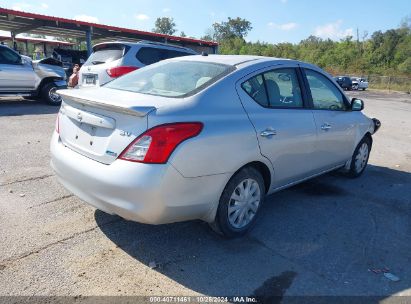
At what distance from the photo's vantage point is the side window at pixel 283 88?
389 cm

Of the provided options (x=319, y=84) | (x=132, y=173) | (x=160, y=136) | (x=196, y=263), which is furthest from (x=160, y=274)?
(x=319, y=84)

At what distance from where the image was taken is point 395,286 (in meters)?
3.05

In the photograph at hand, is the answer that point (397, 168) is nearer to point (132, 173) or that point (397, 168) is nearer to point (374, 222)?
point (374, 222)

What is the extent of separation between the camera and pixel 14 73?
37.3 ft

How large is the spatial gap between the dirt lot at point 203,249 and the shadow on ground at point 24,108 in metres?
6.06

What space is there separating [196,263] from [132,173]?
962mm

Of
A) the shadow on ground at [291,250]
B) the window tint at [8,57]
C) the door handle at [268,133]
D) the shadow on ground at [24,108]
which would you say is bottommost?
the shadow on ground at [291,250]

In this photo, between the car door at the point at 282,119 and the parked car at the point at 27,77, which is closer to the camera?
the car door at the point at 282,119

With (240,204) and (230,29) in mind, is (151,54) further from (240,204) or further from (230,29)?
(230,29)

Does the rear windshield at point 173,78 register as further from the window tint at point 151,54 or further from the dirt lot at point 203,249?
the window tint at point 151,54

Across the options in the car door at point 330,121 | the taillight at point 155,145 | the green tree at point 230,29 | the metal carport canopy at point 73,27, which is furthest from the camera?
the green tree at point 230,29

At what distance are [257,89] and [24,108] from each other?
9.74 m

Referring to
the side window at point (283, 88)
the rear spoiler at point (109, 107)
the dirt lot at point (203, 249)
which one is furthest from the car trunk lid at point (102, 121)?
the side window at point (283, 88)

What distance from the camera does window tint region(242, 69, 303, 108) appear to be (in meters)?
3.70
